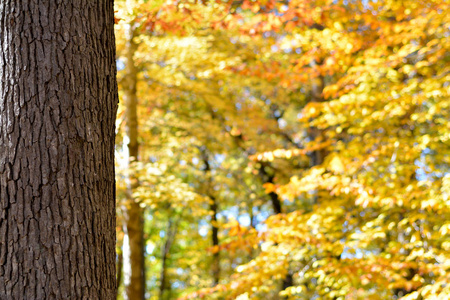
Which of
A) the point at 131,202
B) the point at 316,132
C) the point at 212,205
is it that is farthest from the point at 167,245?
the point at 131,202

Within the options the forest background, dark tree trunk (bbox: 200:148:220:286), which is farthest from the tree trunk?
dark tree trunk (bbox: 200:148:220:286)

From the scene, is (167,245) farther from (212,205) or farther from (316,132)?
(316,132)

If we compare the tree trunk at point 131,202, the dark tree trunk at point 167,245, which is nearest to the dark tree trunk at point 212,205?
the dark tree trunk at point 167,245

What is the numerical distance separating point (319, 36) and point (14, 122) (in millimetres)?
4946

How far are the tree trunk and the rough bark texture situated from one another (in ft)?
14.7

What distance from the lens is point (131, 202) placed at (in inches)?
265

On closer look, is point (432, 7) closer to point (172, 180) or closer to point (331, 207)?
point (331, 207)

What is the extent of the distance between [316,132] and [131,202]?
12.9 ft

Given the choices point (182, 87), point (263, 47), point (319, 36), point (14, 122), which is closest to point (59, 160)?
point (14, 122)

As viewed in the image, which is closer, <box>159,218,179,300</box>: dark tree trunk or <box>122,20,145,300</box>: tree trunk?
<box>122,20,145,300</box>: tree trunk

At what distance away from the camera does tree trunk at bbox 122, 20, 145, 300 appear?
6641mm

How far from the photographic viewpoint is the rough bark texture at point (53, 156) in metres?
1.83

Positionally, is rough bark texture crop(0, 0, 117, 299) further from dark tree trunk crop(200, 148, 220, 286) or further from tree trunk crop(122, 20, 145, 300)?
dark tree trunk crop(200, 148, 220, 286)

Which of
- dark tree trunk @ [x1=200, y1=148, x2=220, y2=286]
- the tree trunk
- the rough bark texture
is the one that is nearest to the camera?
the rough bark texture
